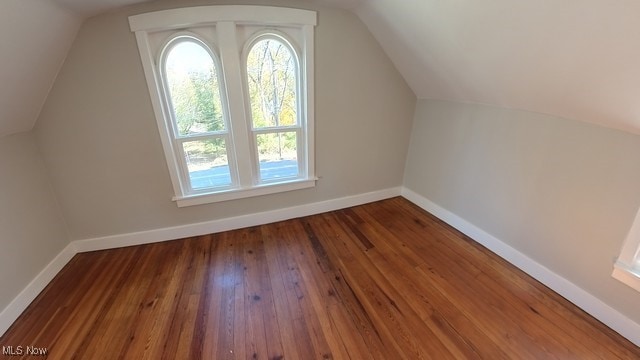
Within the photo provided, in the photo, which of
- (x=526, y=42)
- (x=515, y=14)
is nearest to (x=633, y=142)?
(x=526, y=42)

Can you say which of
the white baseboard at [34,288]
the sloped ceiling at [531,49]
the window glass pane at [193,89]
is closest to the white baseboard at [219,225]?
the white baseboard at [34,288]

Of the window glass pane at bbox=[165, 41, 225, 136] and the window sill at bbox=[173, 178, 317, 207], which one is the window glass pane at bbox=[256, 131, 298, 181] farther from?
the window glass pane at bbox=[165, 41, 225, 136]

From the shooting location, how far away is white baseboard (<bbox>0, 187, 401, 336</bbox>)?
5.79 ft

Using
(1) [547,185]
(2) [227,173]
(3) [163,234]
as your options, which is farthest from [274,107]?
(1) [547,185]

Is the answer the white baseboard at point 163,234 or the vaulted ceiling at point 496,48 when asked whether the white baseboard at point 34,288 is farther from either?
the vaulted ceiling at point 496,48

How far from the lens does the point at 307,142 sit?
2605 mm

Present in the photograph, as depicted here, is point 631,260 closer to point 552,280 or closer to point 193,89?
point 552,280

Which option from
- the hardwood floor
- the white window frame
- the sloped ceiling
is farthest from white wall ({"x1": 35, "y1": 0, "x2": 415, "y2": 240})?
the white window frame

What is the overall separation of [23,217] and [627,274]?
4044 millimetres

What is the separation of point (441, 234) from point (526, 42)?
5.72 ft

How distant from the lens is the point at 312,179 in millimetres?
2762

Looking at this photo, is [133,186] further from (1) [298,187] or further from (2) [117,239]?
(1) [298,187]

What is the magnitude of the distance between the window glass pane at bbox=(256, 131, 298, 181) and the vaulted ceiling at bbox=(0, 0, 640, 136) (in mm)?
1274

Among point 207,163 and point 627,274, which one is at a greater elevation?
point 207,163
